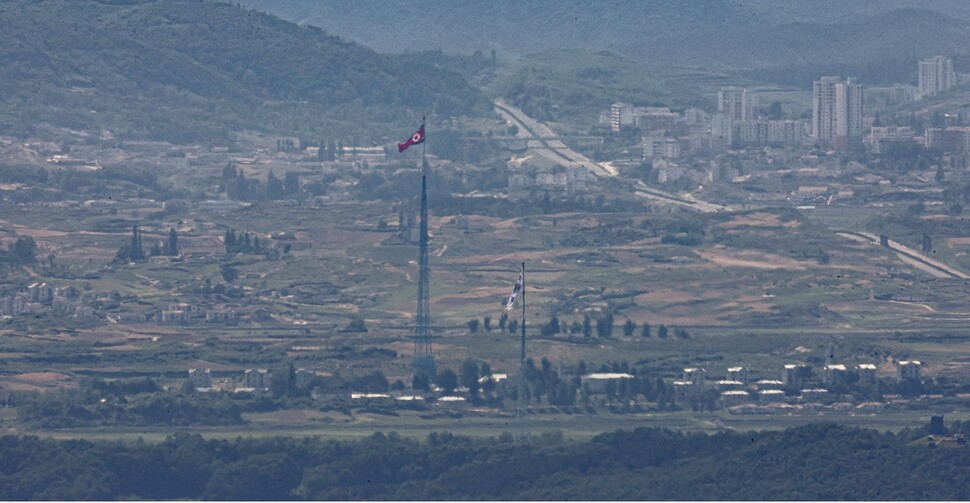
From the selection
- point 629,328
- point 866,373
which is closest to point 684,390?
point 866,373

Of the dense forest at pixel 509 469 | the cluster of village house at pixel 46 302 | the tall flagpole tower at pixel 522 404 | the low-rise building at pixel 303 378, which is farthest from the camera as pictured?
the cluster of village house at pixel 46 302

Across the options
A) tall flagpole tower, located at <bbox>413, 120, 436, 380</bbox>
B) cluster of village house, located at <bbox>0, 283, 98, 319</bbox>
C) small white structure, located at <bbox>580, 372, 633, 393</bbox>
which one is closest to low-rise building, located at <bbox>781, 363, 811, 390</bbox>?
small white structure, located at <bbox>580, 372, 633, 393</bbox>

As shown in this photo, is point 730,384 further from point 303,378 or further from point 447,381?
point 303,378

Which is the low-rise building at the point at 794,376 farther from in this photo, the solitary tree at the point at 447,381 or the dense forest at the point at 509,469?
the dense forest at the point at 509,469

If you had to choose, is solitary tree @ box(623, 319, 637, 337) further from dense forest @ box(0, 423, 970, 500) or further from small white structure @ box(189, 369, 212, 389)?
dense forest @ box(0, 423, 970, 500)

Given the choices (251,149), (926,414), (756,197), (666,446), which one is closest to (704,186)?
(756,197)

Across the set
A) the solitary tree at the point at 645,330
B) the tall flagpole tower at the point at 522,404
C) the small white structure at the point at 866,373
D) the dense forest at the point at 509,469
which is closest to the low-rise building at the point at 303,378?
the tall flagpole tower at the point at 522,404
